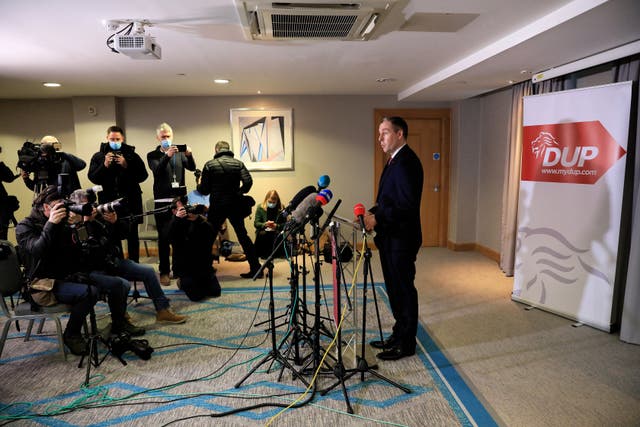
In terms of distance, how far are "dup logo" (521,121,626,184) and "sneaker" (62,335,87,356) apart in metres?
4.05

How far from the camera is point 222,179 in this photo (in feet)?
15.0

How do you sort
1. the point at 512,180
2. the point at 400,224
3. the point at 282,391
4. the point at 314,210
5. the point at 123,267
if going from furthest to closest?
the point at 512,180 < the point at 123,267 < the point at 400,224 < the point at 282,391 < the point at 314,210

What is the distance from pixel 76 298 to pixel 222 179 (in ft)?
6.92

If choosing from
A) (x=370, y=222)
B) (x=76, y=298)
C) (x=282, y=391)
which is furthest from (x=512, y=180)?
(x=76, y=298)

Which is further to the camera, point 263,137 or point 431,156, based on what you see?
point 431,156

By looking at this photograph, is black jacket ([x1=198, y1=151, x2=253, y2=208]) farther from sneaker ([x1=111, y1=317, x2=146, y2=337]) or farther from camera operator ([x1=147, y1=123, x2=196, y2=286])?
sneaker ([x1=111, y1=317, x2=146, y2=337])

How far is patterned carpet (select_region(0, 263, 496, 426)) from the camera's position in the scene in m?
2.25

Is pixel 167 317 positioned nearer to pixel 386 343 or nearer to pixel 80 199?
pixel 80 199

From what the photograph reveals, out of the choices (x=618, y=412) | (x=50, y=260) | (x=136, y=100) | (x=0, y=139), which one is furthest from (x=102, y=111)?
(x=618, y=412)

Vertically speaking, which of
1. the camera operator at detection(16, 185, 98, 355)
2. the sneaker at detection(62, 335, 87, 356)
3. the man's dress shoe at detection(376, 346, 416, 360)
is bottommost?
the man's dress shoe at detection(376, 346, 416, 360)

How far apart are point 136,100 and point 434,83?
418 centimetres

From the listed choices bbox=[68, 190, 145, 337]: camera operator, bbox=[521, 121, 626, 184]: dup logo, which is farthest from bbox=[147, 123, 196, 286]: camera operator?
bbox=[521, 121, 626, 184]: dup logo

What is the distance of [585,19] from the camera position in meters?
2.41

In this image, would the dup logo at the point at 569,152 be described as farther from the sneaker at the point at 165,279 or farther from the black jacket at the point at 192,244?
the sneaker at the point at 165,279
